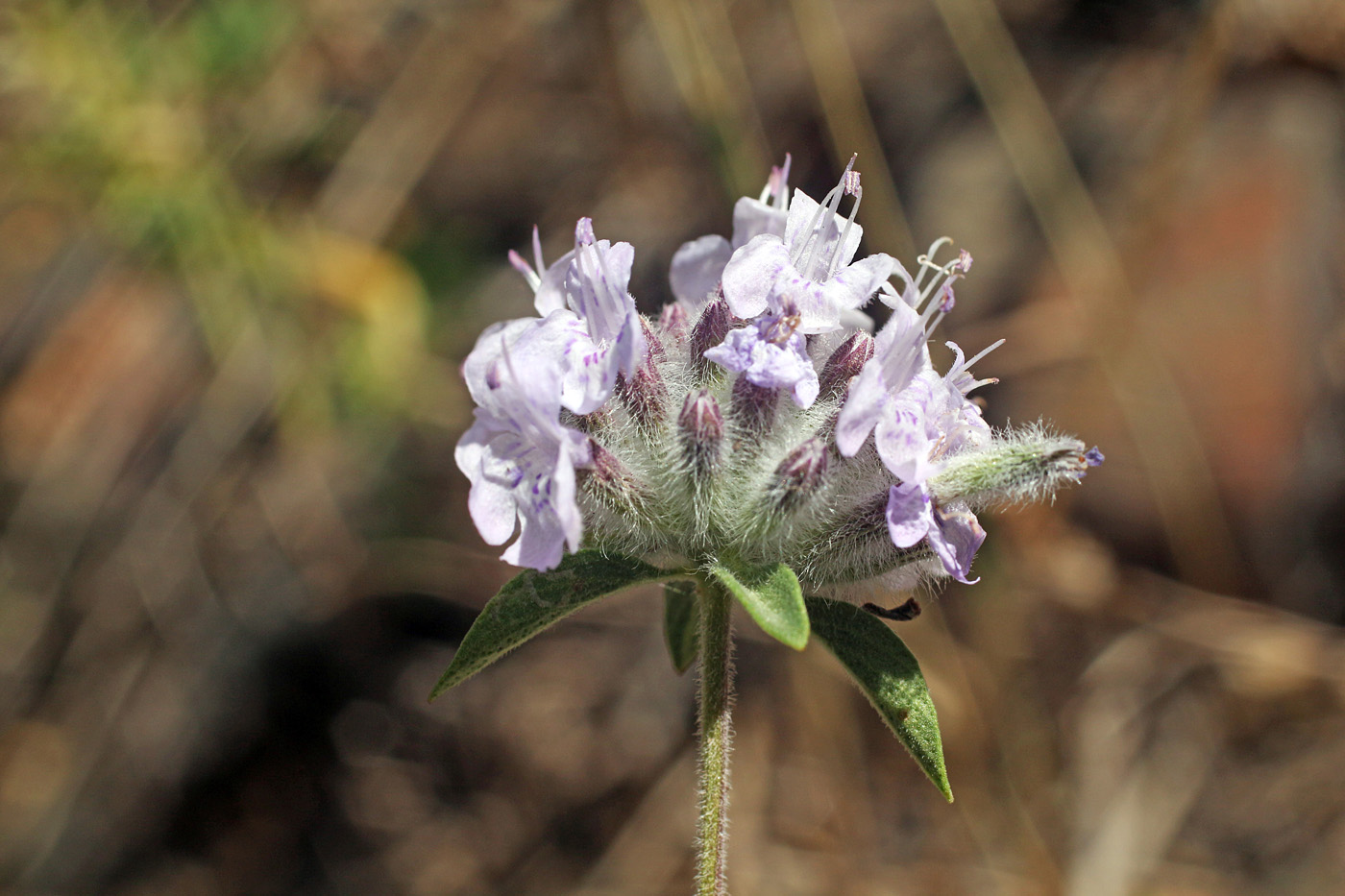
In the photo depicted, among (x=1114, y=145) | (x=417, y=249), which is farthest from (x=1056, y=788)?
(x=417, y=249)

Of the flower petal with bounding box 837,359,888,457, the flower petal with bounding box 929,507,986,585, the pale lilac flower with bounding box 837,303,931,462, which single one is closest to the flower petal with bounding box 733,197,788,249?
the pale lilac flower with bounding box 837,303,931,462

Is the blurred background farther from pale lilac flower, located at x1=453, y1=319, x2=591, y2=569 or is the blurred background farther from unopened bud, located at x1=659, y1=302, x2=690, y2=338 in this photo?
pale lilac flower, located at x1=453, y1=319, x2=591, y2=569

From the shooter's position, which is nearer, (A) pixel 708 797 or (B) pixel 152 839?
(A) pixel 708 797

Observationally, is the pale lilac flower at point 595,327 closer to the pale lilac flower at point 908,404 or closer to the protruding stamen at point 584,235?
the protruding stamen at point 584,235

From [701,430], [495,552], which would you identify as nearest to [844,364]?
[701,430]

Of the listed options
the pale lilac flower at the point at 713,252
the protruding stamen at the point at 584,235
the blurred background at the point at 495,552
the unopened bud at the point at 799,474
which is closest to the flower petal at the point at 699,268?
the pale lilac flower at the point at 713,252

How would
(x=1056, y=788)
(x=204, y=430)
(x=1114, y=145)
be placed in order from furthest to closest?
(x=1114, y=145), (x=204, y=430), (x=1056, y=788)

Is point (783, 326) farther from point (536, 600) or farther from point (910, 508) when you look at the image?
point (536, 600)

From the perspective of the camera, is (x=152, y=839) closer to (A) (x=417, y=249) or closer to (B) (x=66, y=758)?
(B) (x=66, y=758)
